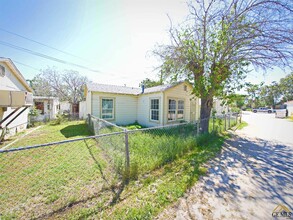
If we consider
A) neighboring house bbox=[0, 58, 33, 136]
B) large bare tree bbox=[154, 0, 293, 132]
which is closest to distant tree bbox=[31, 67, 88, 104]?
neighboring house bbox=[0, 58, 33, 136]

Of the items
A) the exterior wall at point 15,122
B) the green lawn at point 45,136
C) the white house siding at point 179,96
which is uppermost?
the white house siding at point 179,96

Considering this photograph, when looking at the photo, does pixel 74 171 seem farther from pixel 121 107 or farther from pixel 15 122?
pixel 15 122

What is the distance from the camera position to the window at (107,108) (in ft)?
35.7

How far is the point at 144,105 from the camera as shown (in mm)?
11578

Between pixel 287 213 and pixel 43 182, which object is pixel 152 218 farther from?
pixel 43 182

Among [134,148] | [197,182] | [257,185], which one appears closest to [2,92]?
[134,148]

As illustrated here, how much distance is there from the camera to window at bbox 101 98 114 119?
35.7ft

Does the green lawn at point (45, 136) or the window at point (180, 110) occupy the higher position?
the window at point (180, 110)

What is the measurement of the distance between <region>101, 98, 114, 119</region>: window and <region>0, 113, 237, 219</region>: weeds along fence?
5.34 meters

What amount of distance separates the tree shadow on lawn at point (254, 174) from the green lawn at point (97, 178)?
46cm

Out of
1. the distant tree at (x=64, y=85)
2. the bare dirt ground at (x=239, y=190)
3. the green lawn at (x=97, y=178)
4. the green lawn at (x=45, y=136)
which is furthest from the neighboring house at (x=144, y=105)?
the distant tree at (x=64, y=85)

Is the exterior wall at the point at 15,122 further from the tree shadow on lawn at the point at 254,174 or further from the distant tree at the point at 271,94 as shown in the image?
the distant tree at the point at 271,94

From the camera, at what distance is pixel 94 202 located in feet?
8.27

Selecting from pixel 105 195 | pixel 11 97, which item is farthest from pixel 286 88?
pixel 11 97
